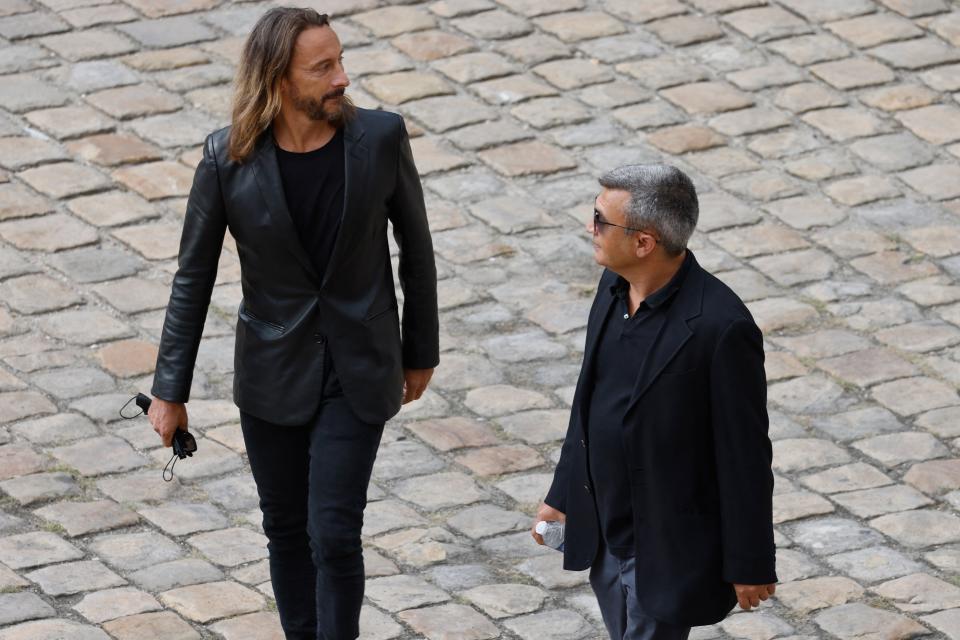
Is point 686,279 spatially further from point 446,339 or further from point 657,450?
point 446,339

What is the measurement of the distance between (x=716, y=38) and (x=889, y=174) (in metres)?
1.60

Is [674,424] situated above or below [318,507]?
above

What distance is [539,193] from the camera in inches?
326

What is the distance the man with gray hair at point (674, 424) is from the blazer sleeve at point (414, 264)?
76 cm

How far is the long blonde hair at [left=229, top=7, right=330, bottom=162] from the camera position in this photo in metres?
4.50

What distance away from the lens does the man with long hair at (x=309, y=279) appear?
14.9ft

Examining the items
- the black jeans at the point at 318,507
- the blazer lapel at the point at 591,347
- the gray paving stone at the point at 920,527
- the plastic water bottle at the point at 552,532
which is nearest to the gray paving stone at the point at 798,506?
the gray paving stone at the point at 920,527

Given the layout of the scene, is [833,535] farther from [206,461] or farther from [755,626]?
[206,461]

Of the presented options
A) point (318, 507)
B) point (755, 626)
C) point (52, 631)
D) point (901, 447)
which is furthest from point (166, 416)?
point (901, 447)

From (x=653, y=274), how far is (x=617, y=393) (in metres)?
0.31

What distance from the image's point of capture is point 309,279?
463 cm

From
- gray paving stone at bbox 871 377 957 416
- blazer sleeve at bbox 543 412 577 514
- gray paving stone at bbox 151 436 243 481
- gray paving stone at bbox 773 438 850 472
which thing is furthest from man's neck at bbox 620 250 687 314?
gray paving stone at bbox 871 377 957 416

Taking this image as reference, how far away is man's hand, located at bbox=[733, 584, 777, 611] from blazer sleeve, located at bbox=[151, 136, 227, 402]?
5.54 feet

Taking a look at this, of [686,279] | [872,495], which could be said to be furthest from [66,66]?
[686,279]
